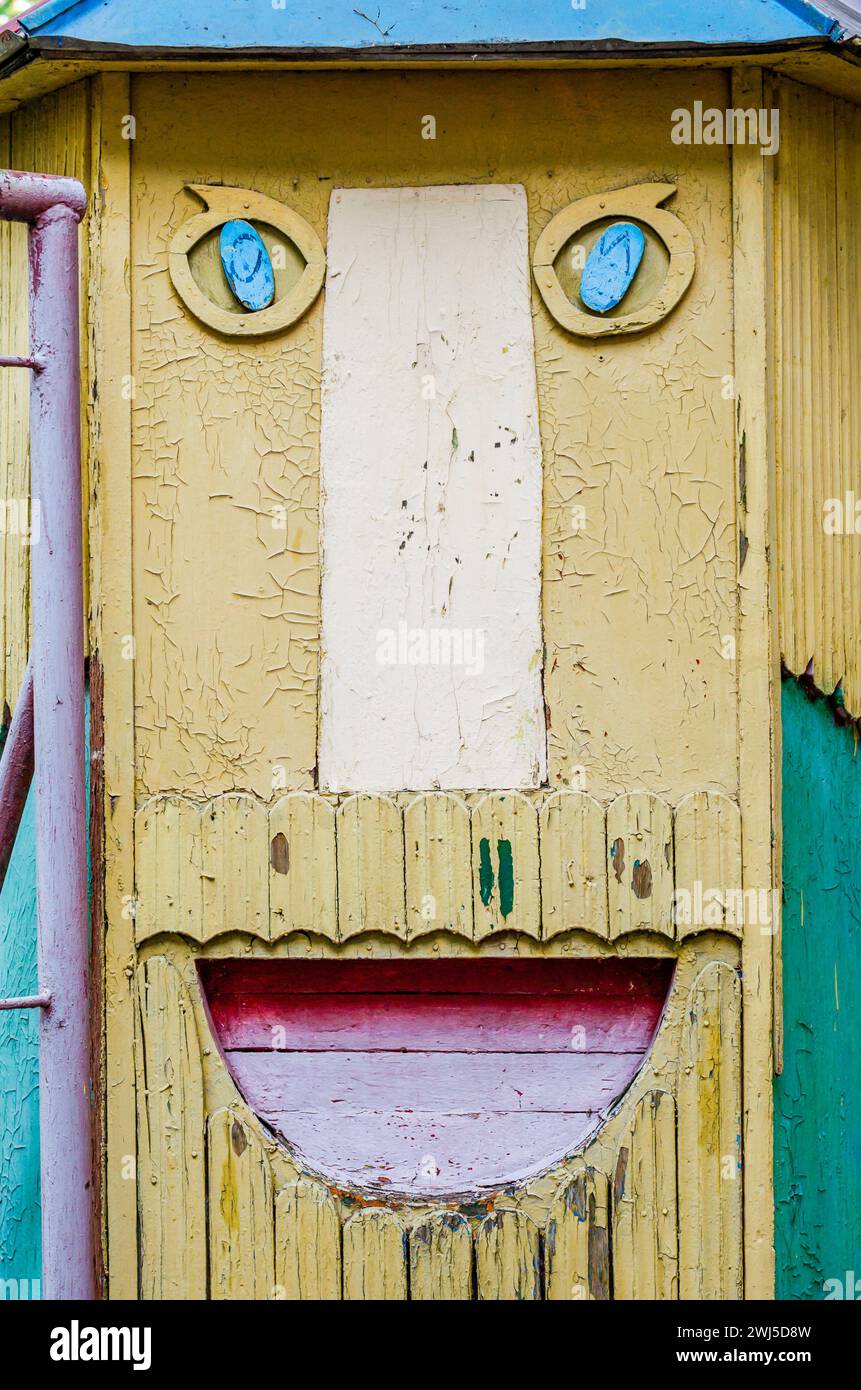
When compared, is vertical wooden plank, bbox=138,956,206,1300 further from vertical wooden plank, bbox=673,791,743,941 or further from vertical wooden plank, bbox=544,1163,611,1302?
vertical wooden plank, bbox=673,791,743,941

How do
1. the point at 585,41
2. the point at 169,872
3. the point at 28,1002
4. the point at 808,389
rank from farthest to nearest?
the point at 808,389
the point at 169,872
the point at 585,41
the point at 28,1002

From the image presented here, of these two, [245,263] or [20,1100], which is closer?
[245,263]

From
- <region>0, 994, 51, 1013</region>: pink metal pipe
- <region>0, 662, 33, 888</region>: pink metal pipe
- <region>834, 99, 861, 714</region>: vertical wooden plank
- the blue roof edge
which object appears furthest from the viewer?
<region>834, 99, 861, 714</region>: vertical wooden plank

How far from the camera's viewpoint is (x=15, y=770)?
239cm

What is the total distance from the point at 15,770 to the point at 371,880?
73 centimetres

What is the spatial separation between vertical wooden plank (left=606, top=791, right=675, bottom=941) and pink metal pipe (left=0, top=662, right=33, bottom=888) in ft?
3.78

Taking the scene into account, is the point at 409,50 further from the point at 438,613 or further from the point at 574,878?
the point at 574,878

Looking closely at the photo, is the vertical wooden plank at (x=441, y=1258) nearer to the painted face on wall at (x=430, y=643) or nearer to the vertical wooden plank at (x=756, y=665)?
the painted face on wall at (x=430, y=643)

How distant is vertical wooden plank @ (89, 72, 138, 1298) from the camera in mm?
2645

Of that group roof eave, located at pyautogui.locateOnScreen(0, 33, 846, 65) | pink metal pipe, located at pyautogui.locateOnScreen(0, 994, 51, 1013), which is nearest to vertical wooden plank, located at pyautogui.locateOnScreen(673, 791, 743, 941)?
pink metal pipe, located at pyautogui.locateOnScreen(0, 994, 51, 1013)

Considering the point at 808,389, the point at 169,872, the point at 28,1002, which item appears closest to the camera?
the point at 28,1002

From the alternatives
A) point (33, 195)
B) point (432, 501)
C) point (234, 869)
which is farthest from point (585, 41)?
point (234, 869)

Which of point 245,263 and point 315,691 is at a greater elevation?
point 245,263

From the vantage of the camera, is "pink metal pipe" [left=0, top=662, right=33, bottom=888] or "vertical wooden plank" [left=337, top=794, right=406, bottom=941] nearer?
"pink metal pipe" [left=0, top=662, right=33, bottom=888]
